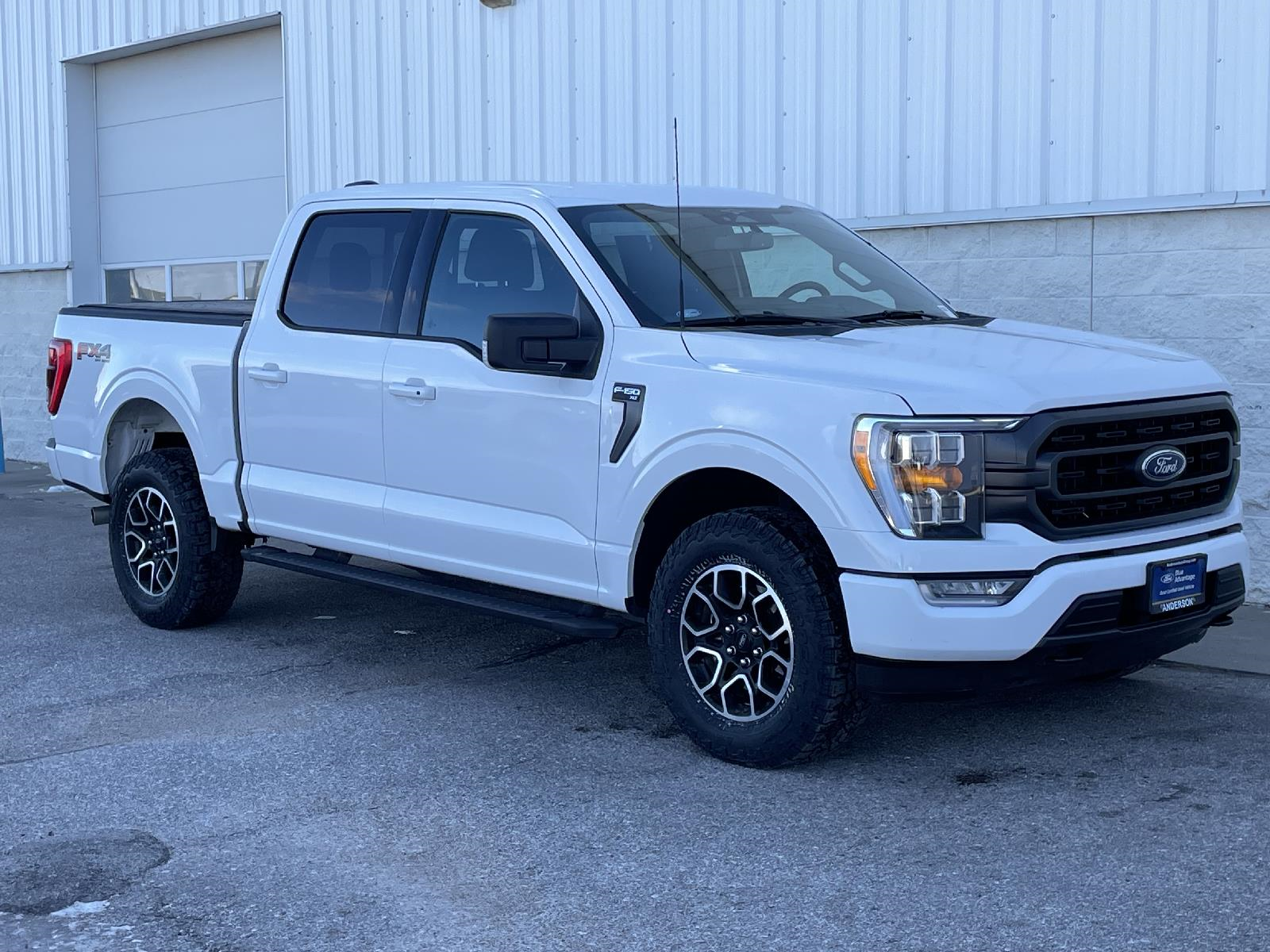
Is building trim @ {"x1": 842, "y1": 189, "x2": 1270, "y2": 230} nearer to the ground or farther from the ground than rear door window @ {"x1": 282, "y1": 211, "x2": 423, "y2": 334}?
farther from the ground

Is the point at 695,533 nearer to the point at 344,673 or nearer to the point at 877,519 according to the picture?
the point at 877,519

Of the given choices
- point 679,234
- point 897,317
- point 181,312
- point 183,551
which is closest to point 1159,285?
point 897,317

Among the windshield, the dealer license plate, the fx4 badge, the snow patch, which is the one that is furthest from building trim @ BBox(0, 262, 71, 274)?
the dealer license plate

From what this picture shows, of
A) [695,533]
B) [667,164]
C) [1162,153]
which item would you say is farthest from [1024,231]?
[695,533]

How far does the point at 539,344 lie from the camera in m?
5.55

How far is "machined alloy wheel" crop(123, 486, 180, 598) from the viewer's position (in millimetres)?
7512

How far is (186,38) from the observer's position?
14.6 m

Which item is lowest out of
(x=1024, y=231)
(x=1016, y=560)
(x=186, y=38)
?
(x=1016, y=560)

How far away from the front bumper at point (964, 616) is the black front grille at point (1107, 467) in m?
0.15

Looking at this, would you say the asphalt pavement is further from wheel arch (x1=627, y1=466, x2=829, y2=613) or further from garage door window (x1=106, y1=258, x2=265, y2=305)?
garage door window (x1=106, y1=258, x2=265, y2=305)

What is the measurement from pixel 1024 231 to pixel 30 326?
34.6ft

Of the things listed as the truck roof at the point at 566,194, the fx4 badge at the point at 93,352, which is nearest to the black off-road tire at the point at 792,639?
the truck roof at the point at 566,194

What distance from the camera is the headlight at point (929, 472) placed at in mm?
4773

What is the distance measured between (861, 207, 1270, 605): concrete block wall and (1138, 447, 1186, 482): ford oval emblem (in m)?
3.22
